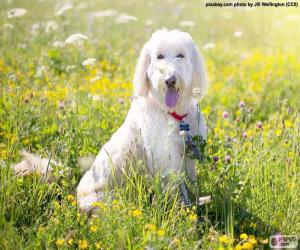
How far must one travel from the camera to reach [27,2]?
15312 mm

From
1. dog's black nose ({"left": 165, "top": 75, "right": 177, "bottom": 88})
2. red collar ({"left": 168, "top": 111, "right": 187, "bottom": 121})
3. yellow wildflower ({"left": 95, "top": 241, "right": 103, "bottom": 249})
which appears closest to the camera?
yellow wildflower ({"left": 95, "top": 241, "right": 103, "bottom": 249})

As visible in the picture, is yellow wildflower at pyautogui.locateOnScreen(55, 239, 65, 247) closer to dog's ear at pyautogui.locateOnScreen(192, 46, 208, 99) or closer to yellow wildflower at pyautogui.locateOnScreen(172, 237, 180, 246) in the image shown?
yellow wildflower at pyautogui.locateOnScreen(172, 237, 180, 246)

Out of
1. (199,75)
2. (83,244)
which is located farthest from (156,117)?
(83,244)

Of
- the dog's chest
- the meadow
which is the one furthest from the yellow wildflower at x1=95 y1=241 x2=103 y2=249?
the dog's chest

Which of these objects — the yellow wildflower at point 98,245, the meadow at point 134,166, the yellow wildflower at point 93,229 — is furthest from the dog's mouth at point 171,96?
the yellow wildflower at point 98,245

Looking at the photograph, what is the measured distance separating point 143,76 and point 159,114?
0.34 m

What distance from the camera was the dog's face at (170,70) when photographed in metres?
4.11

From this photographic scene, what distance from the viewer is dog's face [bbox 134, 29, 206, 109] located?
4105mm

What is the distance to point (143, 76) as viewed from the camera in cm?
441

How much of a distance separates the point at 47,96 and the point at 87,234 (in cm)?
252

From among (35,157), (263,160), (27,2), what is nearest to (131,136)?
(35,157)

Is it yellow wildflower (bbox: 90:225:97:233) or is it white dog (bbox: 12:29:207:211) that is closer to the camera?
yellow wildflower (bbox: 90:225:97:233)

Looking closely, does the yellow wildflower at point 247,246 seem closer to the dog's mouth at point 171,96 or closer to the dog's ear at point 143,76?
the dog's mouth at point 171,96

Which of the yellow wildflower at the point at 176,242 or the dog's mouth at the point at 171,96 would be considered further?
the dog's mouth at the point at 171,96
